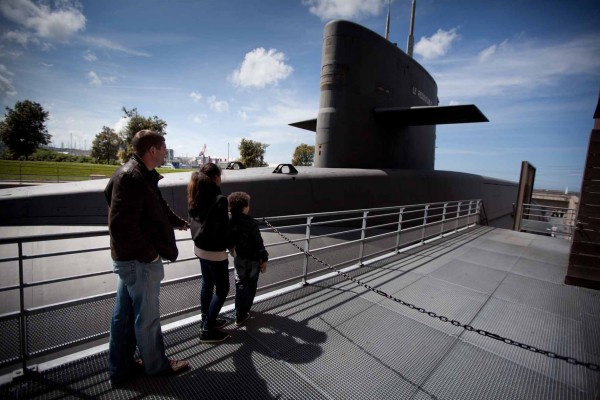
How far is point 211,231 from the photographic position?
2.60 meters

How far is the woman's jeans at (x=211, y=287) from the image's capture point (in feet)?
9.04

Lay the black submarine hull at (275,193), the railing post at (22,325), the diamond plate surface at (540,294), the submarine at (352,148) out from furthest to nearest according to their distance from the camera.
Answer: the submarine at (352,148), the black submarine hull at (275,193), the diamond plate surface at (540,294), the railing post at (22,325)


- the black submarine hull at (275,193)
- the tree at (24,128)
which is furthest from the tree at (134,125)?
the black submarine hull at (275,193)

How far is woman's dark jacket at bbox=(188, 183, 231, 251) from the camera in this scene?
2590 millimetres

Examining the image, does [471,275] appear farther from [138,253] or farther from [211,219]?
[138,253]

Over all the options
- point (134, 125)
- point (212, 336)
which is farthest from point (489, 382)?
point (134, 125)

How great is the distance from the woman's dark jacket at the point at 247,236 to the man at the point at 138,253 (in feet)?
2.90

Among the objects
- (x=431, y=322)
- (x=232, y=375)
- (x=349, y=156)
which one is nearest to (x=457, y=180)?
(x=349, y=156)

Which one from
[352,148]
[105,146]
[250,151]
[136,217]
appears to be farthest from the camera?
[105,146]

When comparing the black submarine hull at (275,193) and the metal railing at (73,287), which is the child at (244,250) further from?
the black submarine hull at (275,193)

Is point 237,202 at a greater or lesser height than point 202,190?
lesser

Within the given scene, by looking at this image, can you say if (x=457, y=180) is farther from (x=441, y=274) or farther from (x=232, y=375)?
(x=232, y=375)

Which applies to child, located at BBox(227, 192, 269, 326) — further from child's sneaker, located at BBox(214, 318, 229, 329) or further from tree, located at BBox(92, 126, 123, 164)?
tree, located at BBox(92, 126, 123, 164)

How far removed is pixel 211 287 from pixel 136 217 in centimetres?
122
